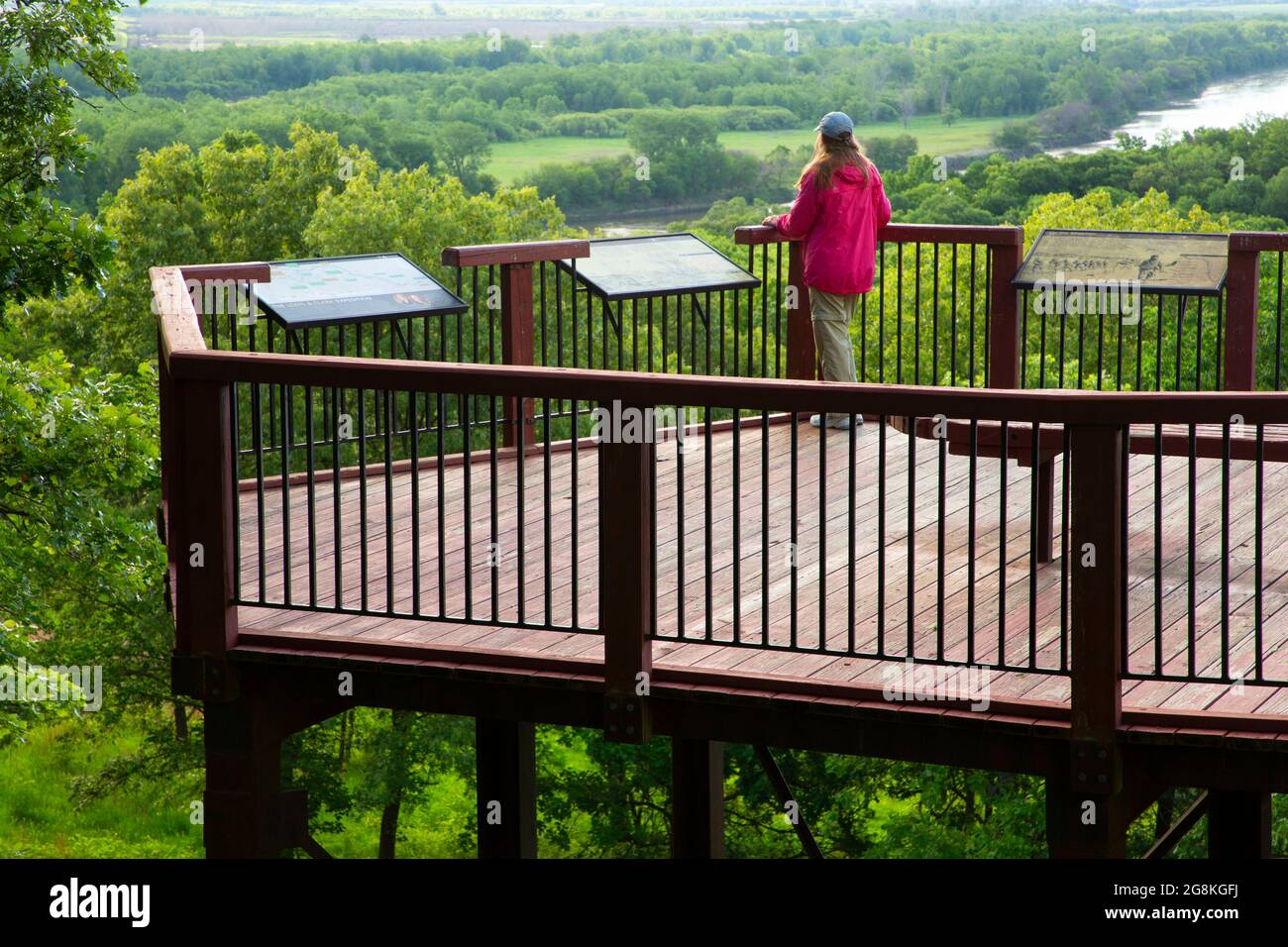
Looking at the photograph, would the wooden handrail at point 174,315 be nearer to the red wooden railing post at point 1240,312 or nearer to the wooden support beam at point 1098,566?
the wooden support beam at point 1098,566

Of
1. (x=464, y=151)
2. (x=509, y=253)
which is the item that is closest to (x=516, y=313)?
(x=509, y=253)

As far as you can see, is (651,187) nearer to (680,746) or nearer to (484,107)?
(484,107)

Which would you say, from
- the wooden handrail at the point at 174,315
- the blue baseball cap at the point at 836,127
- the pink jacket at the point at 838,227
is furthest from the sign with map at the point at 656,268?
the wooden handrail at the point at 174,315

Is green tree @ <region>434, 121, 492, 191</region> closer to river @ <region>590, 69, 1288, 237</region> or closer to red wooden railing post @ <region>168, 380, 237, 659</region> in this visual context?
river @ <region>590, 69, 1288, 237</region>

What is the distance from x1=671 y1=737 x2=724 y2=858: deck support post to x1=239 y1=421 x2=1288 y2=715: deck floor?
2.66 ft

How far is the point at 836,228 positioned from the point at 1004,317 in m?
1.25

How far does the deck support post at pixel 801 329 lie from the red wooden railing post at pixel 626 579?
4.57m

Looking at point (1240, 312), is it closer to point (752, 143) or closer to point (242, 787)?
point (242, 787)

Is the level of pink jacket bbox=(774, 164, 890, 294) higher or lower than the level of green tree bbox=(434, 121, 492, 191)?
lower

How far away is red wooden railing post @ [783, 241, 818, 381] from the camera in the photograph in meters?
9.98

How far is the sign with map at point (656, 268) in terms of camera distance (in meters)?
9.73

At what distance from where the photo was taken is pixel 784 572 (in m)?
6.83

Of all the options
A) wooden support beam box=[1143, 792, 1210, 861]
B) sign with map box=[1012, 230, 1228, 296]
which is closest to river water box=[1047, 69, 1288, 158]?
sign with map box=[1012, 230, 1228, 296]
